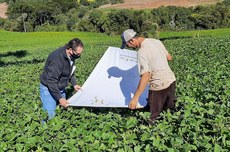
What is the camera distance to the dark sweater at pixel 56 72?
6.92m

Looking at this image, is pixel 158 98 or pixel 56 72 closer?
pixel 158 98

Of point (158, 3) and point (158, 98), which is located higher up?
point (158, 98)

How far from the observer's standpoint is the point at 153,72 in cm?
660

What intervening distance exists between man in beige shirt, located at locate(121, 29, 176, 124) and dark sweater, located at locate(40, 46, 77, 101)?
1.07 metres

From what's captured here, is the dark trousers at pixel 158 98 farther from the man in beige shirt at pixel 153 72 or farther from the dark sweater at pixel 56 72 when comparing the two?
the dark sweater at pixel 56 72

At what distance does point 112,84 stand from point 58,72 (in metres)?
1.34

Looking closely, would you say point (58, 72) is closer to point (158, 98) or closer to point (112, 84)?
point (112, 84)

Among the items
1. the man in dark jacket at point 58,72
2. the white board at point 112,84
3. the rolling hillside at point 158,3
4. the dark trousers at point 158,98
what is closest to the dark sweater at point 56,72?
the man in dark jacket at point 58,72

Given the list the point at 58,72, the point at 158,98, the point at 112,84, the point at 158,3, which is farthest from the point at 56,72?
the point at 158,3

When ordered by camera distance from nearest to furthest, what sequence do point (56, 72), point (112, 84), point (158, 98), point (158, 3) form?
point (158, 98) < point (56, 72) < point (112, 84) < point (158, 3)

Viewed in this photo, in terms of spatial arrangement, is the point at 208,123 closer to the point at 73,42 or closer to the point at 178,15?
the point at 73,42

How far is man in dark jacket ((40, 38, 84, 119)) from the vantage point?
22.3 ft

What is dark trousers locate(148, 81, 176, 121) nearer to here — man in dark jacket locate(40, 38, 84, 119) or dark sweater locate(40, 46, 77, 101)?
man in dark jacket locate(40, 38, 84, 119)

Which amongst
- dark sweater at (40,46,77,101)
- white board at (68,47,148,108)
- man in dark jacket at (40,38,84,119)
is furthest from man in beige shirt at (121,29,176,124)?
dark sweater at (40,46,77,101)
